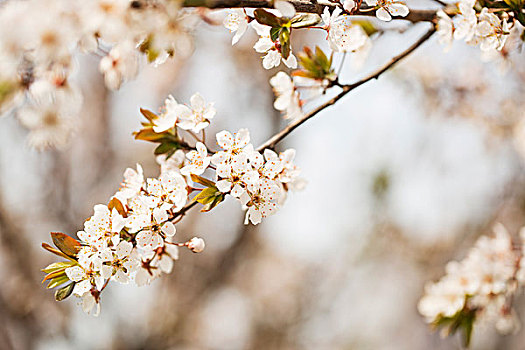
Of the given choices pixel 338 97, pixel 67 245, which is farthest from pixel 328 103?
pixel 67 245

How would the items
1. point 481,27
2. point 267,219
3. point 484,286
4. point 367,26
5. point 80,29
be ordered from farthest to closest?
point 267,219
point 484,286
point 367,26
point 481,27
point 80,29

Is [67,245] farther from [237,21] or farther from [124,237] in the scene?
[237,21]

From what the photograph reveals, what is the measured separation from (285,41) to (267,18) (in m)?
0.04

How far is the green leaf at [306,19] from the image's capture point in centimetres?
60

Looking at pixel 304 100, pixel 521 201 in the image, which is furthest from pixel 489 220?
pixel 304 100

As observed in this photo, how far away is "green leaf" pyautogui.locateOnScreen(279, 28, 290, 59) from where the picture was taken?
60cm

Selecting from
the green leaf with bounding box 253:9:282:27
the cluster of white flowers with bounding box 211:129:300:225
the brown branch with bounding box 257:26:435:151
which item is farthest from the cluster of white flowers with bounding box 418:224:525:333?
the green leaf with bounding box 253:9:282:27

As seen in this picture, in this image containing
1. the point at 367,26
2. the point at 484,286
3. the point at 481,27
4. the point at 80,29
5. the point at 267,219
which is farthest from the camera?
the point at 267,219

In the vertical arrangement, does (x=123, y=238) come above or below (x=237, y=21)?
below

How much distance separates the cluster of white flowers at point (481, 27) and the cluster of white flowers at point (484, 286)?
56cm

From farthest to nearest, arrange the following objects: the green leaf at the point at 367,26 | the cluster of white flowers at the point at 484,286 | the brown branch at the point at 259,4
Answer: the cluster of white flowers at the point at 484,286, the green leaf at the point at 367,26, the brown branch at the point at 259,4

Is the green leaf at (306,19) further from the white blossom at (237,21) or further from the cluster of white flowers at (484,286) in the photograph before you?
the cluster of white flowers at (484,286)

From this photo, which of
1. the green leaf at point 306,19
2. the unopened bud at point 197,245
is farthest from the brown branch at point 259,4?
the unopened bud at point 197,245

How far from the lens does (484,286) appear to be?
1066mm
